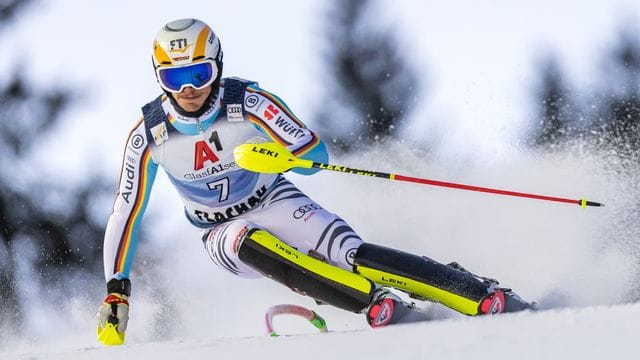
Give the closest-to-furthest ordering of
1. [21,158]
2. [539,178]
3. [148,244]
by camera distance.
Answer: [539,178], [148,244], [21,158]

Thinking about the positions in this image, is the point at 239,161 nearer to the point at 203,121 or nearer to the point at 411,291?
the point at 203,121

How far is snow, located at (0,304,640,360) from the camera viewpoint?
4.24 meters

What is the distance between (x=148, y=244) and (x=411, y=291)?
10458mm

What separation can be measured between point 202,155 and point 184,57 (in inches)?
25.4

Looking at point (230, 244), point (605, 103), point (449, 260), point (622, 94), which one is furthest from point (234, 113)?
point (622, 94)

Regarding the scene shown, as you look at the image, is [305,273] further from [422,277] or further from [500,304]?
[500,304]

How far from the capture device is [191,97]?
22.4 ft

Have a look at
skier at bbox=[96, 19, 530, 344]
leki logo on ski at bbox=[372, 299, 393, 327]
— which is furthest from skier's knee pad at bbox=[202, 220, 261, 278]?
leki logo on ski at bbox=[372, 299, 393, 327]

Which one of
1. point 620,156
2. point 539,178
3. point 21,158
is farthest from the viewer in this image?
point 21,158

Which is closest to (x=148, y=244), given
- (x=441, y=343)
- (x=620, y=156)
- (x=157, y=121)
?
(x=620, y=156)

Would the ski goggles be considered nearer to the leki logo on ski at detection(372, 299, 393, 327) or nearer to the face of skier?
the face of skier

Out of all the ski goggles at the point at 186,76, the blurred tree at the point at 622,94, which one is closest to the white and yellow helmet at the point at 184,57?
the ski goggles at the point at 186,76

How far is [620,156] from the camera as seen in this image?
32.7 ft

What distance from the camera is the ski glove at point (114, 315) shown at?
6.62 metres
